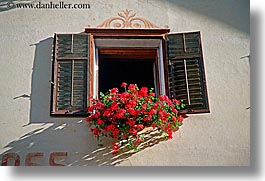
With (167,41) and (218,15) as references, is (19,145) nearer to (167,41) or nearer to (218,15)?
(167,41)

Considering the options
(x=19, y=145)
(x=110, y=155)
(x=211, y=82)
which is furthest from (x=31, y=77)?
(x=211, y=82)

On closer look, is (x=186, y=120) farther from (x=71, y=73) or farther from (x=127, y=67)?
(x=127, y=67)

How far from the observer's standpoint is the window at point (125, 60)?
3230mm

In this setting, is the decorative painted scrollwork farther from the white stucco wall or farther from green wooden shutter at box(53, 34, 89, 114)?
green wooden shutter at box(53, 34, 89, 114)

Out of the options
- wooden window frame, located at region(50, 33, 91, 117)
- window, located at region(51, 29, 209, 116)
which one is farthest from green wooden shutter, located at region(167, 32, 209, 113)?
wooden window frame, located at region(50, 33, 91, 117)

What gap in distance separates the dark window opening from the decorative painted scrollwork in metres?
0.34

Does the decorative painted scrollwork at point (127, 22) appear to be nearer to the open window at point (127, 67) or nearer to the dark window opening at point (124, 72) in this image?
the open window at point (127, 67)

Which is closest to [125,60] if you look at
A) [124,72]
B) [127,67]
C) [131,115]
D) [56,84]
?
[127,67]

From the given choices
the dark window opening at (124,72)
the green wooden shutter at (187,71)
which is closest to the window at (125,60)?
the green wooden shutter at (187,71)

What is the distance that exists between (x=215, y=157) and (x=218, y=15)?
115 cm

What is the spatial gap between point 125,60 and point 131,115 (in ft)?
2.84

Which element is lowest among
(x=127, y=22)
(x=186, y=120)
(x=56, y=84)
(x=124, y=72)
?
(x=186, y=120)

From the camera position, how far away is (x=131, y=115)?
3031 mm

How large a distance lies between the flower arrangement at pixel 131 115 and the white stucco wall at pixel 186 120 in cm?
11
